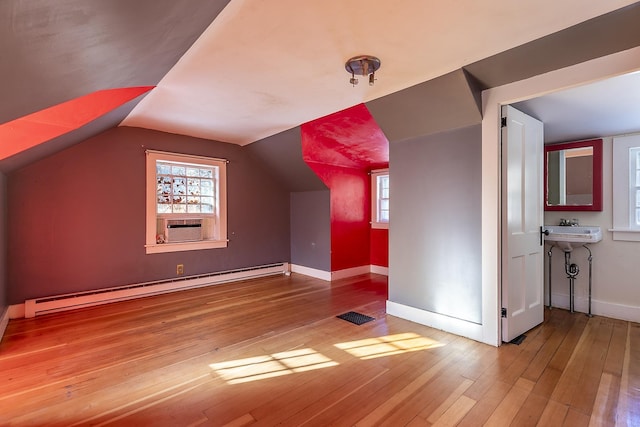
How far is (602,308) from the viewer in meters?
3.27

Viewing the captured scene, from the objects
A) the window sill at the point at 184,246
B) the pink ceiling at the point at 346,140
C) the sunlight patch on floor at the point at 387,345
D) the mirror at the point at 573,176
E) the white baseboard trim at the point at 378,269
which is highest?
the pink ceiling at the point at 346,140

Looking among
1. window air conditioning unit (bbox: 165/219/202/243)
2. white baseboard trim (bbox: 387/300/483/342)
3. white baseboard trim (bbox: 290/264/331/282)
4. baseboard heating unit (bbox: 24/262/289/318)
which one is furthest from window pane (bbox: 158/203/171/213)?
white baseboard trim (bbox: 387/300/483/342)

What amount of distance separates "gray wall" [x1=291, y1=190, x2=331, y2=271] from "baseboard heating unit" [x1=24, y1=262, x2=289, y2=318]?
0.61m

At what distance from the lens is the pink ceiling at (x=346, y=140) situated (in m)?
3.60

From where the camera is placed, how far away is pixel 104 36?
133 cm

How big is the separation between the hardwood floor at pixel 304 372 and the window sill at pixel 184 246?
105 cm

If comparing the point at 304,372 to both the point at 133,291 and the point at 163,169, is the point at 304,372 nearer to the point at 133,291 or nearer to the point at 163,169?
the point at 133,291

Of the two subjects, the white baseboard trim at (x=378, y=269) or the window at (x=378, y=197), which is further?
the window at (x=378, y=197)

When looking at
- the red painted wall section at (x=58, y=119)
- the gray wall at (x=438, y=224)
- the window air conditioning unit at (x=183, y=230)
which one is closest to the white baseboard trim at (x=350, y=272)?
the gray wall at (x=438, y=224)

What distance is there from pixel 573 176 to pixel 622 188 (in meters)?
0.44

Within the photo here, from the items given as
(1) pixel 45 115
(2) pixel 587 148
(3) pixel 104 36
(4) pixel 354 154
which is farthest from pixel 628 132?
(1) pixel 45 115

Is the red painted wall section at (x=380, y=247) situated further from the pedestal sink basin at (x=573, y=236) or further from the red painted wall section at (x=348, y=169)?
the pedestal sink basin at (x=573, y=236)

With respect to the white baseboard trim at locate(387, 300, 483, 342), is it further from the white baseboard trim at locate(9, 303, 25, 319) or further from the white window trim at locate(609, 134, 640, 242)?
the white baseboard trim at locate(9, 303, 25, 319)

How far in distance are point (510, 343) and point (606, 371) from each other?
0.61 m
